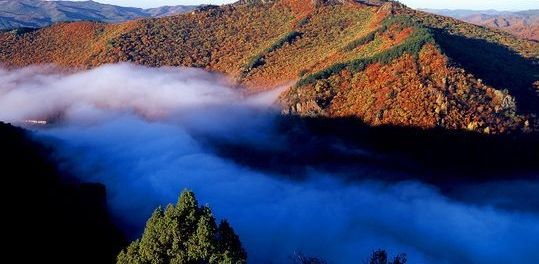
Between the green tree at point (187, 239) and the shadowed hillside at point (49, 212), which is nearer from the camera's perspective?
the green tree at point (187, 239)

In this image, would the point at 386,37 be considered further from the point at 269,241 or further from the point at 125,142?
the point at 269,241

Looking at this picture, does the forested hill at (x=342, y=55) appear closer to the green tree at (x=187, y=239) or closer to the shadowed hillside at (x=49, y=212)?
the shadowed hillside at (x=49, y=212)

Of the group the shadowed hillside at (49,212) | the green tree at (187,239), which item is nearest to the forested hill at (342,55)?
the shadowed hillside at (49,212)

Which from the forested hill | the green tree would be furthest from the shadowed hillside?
the forested hill

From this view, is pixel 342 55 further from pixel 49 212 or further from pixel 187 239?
pixel 187 239

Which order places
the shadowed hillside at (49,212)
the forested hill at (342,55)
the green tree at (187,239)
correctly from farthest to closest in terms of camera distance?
the forested hill at (342,55) < the shadowed hillside at (49,212) < the green tree at (187,239)

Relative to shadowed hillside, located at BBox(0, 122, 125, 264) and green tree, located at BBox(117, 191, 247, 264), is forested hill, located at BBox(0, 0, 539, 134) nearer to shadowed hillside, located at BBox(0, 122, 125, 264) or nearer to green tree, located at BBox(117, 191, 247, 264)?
shadowed hillside, located at BBox(0, 122, 125, 264)
